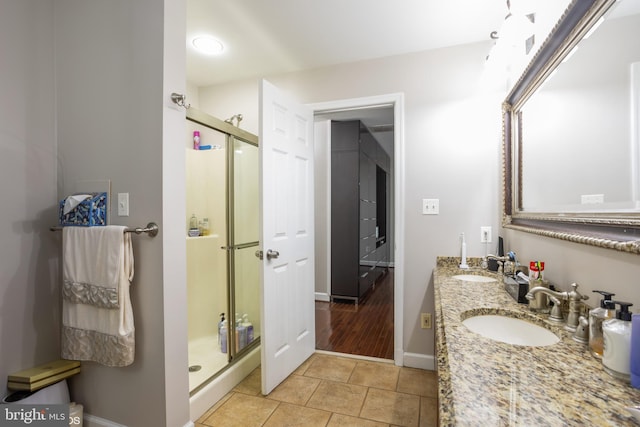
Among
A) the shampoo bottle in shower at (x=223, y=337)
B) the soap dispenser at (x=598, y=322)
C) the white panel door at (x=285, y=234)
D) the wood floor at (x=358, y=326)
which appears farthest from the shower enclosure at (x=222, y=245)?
the soap dispenser at (x=598, y=322)

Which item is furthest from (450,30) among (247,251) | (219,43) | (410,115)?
(247,251)

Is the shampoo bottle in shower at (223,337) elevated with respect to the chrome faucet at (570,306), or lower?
lower

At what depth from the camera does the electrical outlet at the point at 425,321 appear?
2.38 meters

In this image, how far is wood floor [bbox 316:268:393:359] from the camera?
2.75 m

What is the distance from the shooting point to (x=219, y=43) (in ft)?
7.52

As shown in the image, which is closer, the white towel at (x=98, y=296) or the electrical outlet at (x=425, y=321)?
the white towel at (x=98, y=296)

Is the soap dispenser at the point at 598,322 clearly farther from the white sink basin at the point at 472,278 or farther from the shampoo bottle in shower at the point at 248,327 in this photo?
the shampoo bottle in shower at the point at 248,327

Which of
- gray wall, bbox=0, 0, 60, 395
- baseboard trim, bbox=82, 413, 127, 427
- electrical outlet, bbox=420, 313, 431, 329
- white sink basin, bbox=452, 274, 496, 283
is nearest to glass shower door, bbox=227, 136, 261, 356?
baseboard trim, bbox=82, 413, 127, 427

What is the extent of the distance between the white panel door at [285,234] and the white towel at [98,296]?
2.53 feet

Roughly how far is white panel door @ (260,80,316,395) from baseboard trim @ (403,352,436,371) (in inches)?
30.7

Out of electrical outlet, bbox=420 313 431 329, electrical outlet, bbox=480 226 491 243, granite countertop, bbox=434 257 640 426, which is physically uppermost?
electrical outlet, bbox=480 226 491 243

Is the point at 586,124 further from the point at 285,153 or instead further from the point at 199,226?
the point at 199,226

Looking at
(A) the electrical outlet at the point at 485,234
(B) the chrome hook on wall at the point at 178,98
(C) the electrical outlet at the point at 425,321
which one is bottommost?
(C) the electrical outlet at the point at 425,321

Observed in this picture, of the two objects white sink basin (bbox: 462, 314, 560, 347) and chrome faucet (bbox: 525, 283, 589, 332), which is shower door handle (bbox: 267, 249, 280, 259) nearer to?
white sink basin (bbox: 462, 314, 560, 347)
